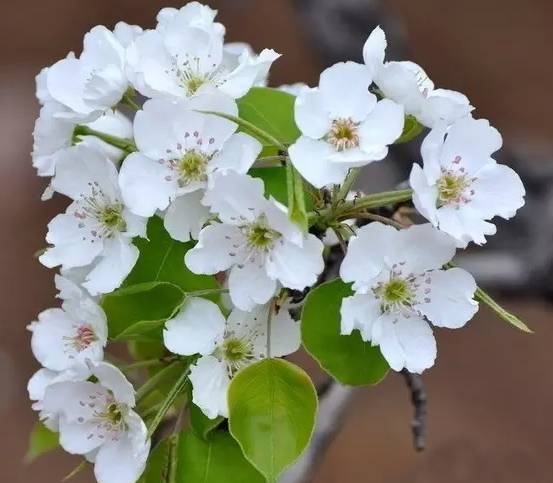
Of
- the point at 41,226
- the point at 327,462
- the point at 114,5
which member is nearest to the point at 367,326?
the point at 327,462

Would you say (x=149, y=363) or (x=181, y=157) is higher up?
(x=181, y=157)

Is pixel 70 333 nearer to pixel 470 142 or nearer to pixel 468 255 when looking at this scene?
pixel 470 142

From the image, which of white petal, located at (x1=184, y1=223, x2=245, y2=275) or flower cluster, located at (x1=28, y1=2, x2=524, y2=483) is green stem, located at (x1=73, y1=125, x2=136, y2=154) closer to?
flower cluster, located at (x1=28, y1=2, x2=524, y2=483)

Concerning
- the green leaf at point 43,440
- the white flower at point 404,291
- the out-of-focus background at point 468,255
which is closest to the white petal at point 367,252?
the white flower at point 404,291

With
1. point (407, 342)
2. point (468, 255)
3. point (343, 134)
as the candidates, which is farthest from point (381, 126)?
point (468, 255)

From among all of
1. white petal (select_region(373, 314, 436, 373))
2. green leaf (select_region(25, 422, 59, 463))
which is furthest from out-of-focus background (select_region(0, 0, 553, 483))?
white petal (select_region(373, 314, 436, 373))

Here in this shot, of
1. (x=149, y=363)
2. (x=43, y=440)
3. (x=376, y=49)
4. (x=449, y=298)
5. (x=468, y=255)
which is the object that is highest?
(x=376, y=49)
